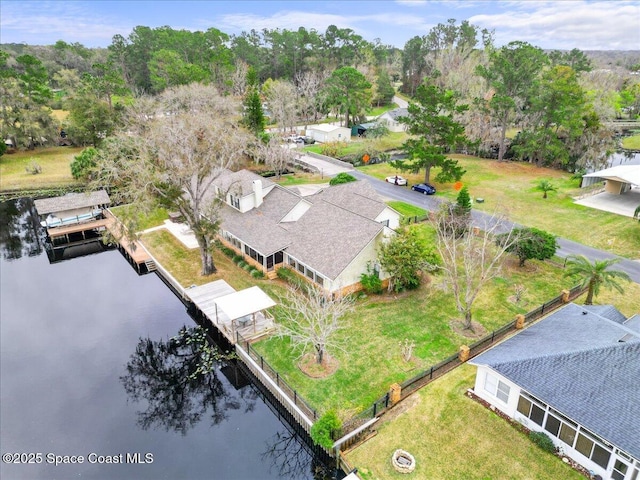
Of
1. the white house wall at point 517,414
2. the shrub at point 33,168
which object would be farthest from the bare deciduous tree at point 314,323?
the shrub at point 33,168

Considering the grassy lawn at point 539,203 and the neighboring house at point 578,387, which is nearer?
the neighboring house at point 578,387

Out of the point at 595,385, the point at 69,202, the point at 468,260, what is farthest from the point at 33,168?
the point at 595,385

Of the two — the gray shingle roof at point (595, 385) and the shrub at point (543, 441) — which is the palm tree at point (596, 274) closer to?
the gray shingle roof at point (595, 385)

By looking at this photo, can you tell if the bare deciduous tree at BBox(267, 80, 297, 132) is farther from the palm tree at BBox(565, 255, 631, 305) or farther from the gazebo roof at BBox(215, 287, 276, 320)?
the palm tree at BBox(565, 255, 631, 305)

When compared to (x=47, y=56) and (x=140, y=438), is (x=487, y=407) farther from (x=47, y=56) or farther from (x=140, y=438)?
(x=47, y=56)

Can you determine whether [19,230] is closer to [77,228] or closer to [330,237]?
[77,228]

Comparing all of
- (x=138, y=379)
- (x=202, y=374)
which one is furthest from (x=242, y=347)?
(x=138, y=379)
